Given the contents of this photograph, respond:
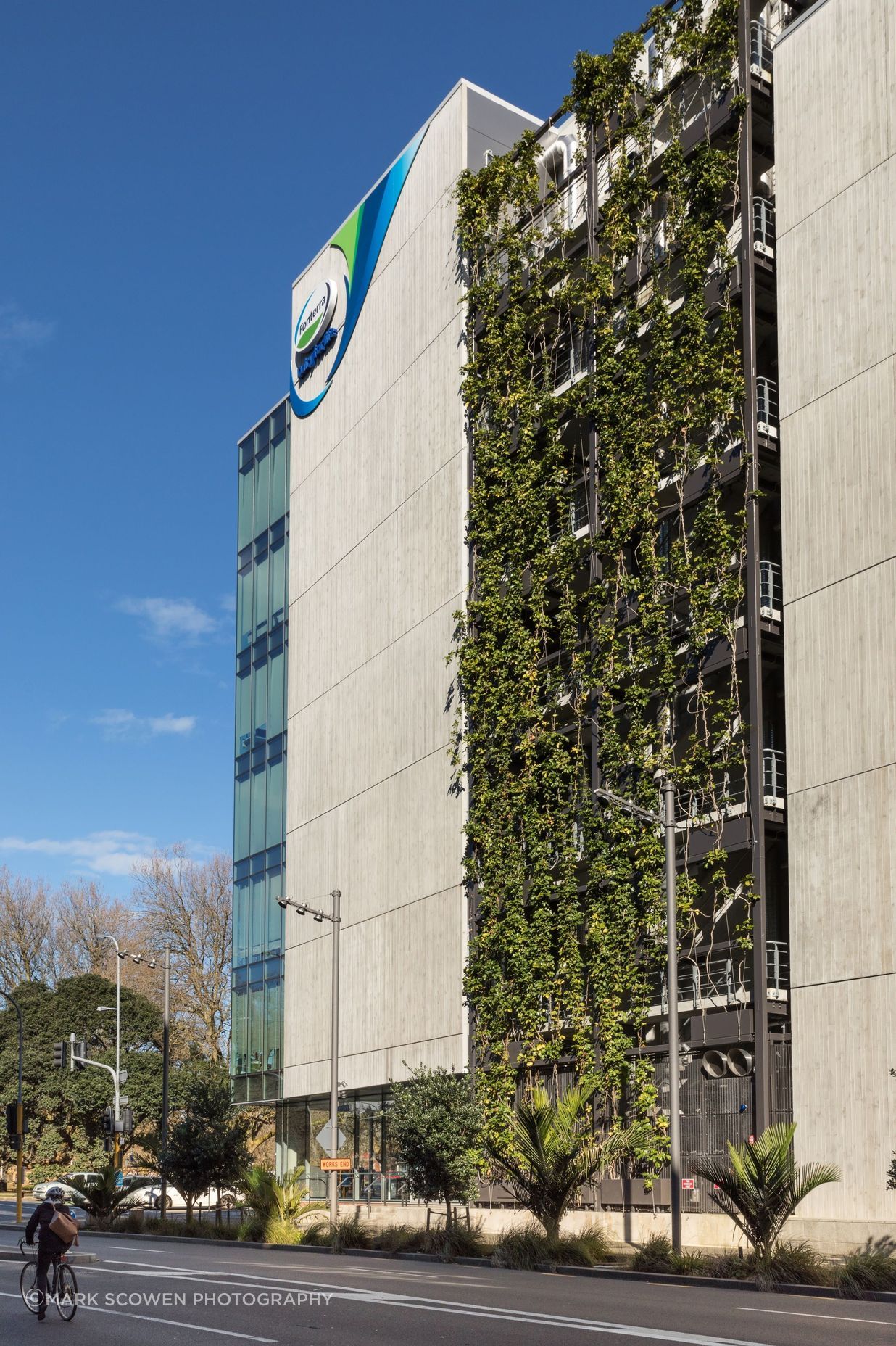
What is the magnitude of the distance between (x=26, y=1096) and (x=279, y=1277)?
5707 centimetres

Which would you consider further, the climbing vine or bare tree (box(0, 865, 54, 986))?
bare tree (box(0, 865, 54, 986))

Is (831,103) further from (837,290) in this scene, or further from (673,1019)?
(673,1019)

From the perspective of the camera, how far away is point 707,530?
1382 inches

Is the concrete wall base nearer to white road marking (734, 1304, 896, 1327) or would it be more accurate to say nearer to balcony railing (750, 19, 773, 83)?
white road marking (734, 1304, 896, 1327)

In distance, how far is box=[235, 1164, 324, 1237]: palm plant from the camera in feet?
121

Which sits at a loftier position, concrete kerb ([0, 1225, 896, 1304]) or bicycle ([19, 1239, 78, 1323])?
bicycle ([19, 1239, 78, 1323])

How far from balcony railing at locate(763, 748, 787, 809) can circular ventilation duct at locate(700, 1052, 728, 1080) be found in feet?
18.5

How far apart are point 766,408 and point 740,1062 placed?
1487 cm

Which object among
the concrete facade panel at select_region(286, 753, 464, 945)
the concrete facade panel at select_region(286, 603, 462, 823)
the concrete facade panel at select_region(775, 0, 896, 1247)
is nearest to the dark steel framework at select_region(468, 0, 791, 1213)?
the concrete facade panel at select_region(775, 0, 896, 1247)

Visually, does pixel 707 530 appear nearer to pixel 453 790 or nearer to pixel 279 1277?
pixel 453 790

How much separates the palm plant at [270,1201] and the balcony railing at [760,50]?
29545 mm

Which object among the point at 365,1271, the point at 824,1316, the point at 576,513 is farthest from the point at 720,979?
the point at 824,1316

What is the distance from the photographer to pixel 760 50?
36562 millimetres

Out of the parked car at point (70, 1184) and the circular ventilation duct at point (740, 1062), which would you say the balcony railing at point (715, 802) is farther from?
the parked car at point (70, 1184)
